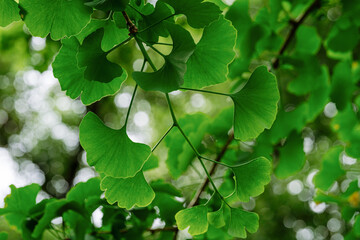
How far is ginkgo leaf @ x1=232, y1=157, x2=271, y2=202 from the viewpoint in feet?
1.51

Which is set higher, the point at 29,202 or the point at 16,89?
the point at 29,202

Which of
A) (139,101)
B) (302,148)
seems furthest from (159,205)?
(139,101)

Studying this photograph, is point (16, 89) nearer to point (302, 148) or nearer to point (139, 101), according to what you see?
point (139, 101)

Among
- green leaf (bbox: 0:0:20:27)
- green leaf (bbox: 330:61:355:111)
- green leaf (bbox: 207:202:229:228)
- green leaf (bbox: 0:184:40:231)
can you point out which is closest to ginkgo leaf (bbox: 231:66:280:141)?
green leaf (bbox: 207:202:229:228)

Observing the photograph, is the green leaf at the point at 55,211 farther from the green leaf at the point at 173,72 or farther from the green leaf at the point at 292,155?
the green leaf at the point at 292,155

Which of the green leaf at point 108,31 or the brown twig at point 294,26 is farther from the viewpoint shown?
the brown twig at point 294,26

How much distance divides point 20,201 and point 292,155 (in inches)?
22.8

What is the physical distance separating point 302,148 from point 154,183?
1.22ft

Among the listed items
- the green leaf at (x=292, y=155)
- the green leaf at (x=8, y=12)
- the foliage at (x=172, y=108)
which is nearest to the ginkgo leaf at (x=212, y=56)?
the foliage at (x=172, y=108)

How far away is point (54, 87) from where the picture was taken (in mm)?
3748

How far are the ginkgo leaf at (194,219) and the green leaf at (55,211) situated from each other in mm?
170

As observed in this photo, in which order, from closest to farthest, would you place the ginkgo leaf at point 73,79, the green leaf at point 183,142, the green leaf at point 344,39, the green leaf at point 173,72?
the green leaf at point 173,72
the ginkgo leaf at point 73,79
the green leaf at point 183,142
the green leaf at point 344,39

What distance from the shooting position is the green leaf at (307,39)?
93 cm

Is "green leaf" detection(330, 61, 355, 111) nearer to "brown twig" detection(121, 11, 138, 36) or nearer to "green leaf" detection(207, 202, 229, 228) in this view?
"green leaf" detection(207, 202, 229, 228)
